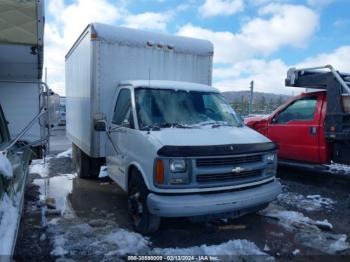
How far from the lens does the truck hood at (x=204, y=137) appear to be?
14.7 ft

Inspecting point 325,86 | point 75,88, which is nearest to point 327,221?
point 325,86

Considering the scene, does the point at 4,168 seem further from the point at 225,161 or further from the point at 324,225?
the point at 324,225

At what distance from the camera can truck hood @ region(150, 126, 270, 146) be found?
14.7ft

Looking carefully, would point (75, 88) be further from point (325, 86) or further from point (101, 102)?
point (325, 86)

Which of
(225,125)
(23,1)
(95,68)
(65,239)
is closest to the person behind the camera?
(23,1)

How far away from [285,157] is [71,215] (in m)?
5.12

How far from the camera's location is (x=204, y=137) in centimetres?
470

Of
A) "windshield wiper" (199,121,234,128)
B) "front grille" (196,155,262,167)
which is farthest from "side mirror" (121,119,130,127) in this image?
"front grille" (196,155,262,167)

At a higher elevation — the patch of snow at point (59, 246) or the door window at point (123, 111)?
the door window at point (123, 111)

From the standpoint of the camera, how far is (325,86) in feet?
24.4

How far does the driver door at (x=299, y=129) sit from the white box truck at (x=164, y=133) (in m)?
2.40

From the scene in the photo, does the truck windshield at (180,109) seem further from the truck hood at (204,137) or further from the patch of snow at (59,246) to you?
the patch of snow at (59,246)

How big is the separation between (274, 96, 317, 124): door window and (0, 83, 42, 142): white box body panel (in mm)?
5448

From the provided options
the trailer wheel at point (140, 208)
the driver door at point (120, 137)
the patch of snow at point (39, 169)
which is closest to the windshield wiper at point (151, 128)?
the driver door at point (120, 137)
